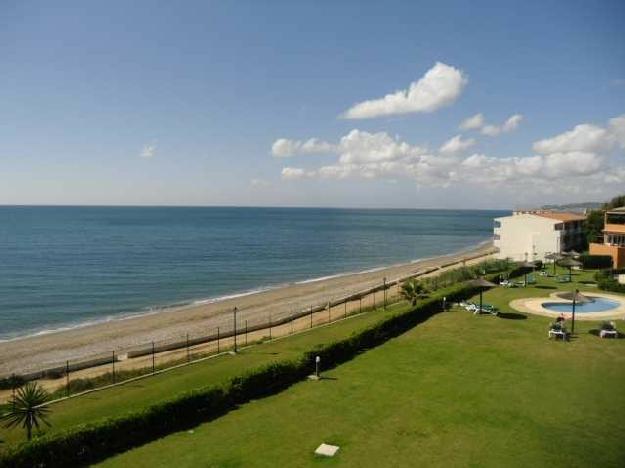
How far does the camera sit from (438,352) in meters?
25.0

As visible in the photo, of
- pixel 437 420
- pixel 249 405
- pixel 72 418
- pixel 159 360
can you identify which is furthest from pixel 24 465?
pixel 159 360

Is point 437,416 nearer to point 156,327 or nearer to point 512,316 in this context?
point 512,316

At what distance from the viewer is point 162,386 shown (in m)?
21.0

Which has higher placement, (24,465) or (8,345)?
(24,465)

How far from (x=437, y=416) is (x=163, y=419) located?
9850 mm

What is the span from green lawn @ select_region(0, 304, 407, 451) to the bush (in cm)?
3845

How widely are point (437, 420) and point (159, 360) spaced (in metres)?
18.2

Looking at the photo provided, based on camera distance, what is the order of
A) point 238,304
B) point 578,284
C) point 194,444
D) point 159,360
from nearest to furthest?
point 194,444 → point 159,360 → point 578,284 → point 238,304

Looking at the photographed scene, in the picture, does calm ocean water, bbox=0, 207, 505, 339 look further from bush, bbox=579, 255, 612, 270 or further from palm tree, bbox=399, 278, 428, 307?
bush, bbox=579, 255, 612, 270

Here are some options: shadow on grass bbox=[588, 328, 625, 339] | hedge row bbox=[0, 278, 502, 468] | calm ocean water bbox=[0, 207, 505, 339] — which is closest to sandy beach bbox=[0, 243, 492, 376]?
calm ocean water bbox=[0, 207, 505, 339]

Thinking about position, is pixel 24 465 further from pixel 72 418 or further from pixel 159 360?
pixel 159 360

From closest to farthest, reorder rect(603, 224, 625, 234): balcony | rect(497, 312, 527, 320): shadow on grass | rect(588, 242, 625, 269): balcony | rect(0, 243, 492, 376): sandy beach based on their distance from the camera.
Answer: rect(0, 243, 492, 376): sandy beach → rect(497, 312, 527, 320): shadow on grass → rect(588, 242, 625, 269): balcony → rect(603, 224, 625, 234): balcony

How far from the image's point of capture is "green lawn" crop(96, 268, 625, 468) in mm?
14500

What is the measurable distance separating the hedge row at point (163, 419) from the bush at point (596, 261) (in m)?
41.1
